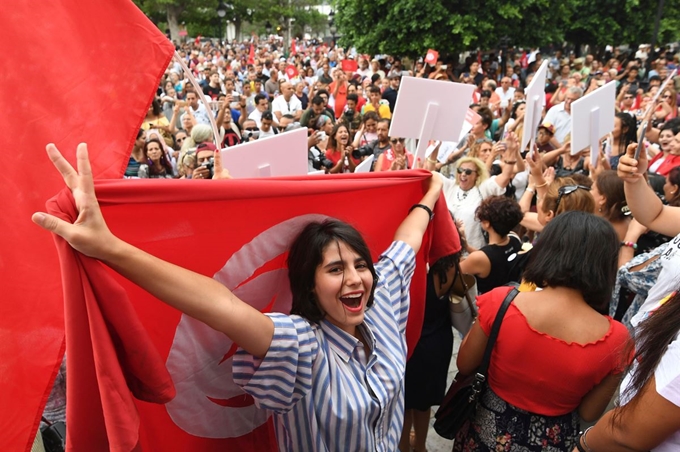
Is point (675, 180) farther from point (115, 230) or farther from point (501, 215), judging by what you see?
point (115, 230)

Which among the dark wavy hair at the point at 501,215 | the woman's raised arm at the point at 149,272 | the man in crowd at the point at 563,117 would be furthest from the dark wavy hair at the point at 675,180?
the man in crowd at the point at 563,117

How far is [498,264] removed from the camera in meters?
3.16

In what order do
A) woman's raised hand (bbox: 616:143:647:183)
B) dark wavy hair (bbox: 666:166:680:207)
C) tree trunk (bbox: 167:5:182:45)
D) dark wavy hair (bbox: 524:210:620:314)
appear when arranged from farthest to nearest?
tree trunk (bbox: 167:5:182:45)
dark wavy hair (bbox: 666:166:680:207)
woman's raised hand (bbox: 616:143:647:183)
dark wavy hair (bbox: 524:210:620:314)

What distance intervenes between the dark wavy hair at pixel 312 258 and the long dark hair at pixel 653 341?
80cm

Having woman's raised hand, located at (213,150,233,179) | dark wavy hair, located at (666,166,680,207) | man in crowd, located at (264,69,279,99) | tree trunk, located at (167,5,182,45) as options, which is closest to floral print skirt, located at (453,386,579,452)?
woman's raised hand, located at (213,150,233,179)

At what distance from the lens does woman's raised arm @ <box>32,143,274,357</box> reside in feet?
4.24

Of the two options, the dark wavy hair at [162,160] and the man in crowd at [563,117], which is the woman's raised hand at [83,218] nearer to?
the dark wavy hair at [162,160]

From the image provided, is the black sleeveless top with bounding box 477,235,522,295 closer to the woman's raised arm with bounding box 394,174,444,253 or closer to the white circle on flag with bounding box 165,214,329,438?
the woman's raised arm with bounding box 394,174,444,253

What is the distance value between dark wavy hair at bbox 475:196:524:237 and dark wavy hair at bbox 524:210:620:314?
1.04m

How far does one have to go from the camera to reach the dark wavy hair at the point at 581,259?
204 cm

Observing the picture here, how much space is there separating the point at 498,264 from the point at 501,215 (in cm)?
28

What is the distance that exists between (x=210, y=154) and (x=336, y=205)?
3.26 meters

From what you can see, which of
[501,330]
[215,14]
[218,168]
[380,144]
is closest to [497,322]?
[501,330]

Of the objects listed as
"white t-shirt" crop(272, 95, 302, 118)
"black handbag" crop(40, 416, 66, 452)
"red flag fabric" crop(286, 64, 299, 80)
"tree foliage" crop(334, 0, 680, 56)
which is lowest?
"black handbag" crop(40, 416, 66, 452)
